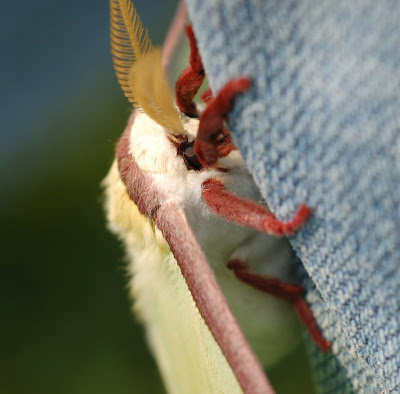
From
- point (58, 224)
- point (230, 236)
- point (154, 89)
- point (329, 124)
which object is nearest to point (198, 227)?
point (230, 236)

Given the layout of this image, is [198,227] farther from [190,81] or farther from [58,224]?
[58,224]

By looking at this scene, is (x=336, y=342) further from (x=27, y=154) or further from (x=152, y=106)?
(x=27, y=154)

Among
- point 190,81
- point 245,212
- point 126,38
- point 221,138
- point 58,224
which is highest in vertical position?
point 126,38

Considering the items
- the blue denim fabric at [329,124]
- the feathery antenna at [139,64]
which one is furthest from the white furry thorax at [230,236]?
the blue denim fabric at [329,124]

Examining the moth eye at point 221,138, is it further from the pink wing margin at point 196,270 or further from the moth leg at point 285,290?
the moth leg at point 285,290

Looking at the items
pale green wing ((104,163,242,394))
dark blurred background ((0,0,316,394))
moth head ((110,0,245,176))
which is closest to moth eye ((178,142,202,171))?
moth head ((110,0,245,176))

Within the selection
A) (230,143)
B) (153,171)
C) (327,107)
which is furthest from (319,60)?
(153,171)

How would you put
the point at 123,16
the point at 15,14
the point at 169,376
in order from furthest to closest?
the point at 15,14
the point at 169,376
the point at 123,16
